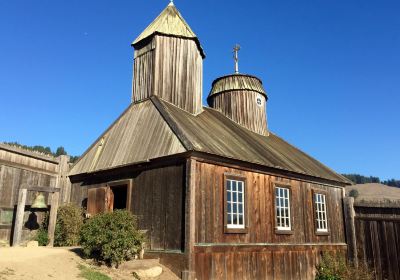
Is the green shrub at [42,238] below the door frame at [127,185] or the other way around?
below

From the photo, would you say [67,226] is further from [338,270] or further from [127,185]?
[338,270]

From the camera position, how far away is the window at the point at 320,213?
17266 millimetres

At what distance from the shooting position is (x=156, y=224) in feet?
40.4

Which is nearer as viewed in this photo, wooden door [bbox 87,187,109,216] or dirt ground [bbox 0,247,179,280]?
dirt ground [bbox 0,247,179,280]

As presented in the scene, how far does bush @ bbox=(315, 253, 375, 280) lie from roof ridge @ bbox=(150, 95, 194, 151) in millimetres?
8880

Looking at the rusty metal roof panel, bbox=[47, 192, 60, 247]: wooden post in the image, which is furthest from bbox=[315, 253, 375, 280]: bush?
bbox=[47, 192, 60, 247]: wooden post

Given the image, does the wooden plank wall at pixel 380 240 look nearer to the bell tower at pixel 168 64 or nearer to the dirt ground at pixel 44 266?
the bell tower at pixel 168 64

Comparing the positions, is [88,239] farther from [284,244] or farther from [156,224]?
[284,244]

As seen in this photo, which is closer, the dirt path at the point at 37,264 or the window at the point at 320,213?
the dirt path at the point at 37,264

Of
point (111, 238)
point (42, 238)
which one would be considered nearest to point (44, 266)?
point (111, 238)

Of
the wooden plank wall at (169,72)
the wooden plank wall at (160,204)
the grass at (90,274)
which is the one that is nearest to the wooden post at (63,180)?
the wooden plank wall at (160,204)

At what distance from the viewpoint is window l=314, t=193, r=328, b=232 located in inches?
680

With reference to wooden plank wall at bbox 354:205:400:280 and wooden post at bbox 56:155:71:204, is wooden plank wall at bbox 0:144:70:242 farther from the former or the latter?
wooden plank wall at bbox 354:205:400:280

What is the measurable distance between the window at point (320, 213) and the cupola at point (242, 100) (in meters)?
5.36
